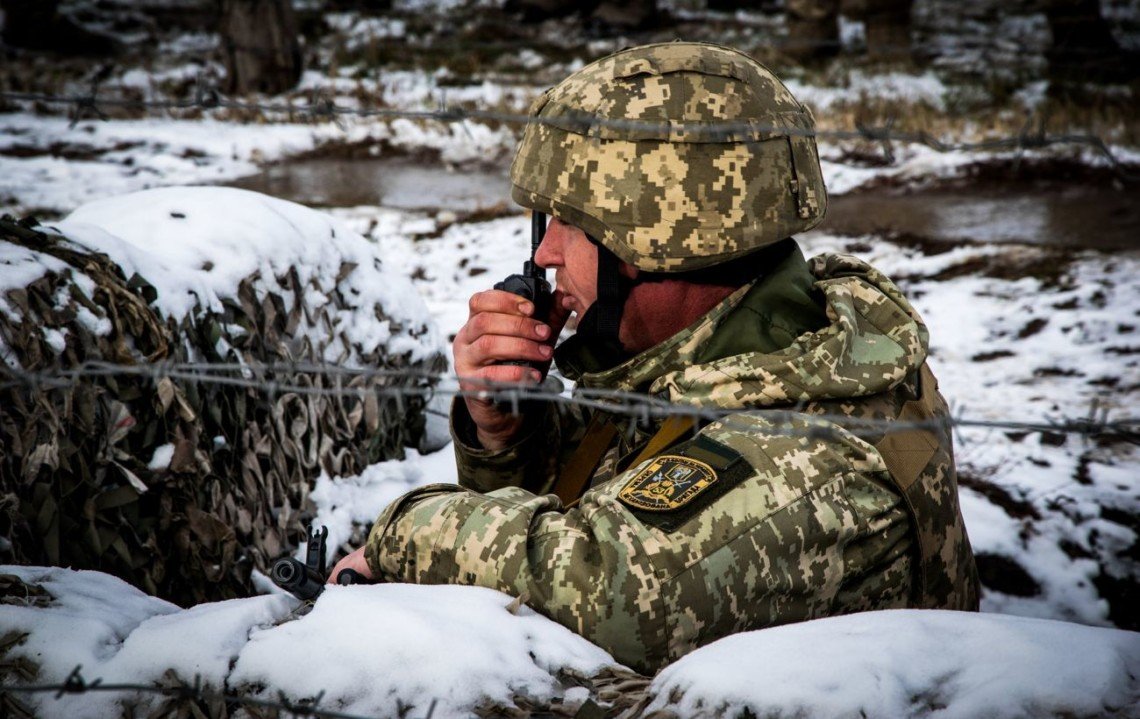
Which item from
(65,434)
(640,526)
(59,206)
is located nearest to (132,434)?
(65,434)

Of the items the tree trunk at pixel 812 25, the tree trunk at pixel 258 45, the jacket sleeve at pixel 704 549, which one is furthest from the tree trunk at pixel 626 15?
the jacket sleeve at pixel 704 549

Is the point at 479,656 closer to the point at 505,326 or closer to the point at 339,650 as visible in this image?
the point at 339,650

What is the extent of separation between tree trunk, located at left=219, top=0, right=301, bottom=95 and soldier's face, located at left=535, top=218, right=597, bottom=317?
35.7 ft

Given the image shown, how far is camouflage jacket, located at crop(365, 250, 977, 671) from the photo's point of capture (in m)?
1.84

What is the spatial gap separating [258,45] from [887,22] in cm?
900

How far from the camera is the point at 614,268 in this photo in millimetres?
2404

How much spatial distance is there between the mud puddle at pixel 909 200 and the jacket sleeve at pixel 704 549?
5.53 m

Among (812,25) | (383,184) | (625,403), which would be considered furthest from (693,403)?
(812,25)

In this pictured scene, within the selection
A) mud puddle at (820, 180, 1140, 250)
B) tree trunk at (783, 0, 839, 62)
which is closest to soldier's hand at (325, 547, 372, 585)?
mud puddle at (820, 180, 1140, 250)

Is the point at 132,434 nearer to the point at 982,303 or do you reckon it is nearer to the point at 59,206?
the point at 982,303

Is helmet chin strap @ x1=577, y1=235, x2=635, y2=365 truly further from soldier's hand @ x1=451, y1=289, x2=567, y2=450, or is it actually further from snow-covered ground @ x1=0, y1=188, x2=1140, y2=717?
snow-covered ground @ x1=0, y1=188, x2=1140, y2=717

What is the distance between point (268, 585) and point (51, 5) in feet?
52.5

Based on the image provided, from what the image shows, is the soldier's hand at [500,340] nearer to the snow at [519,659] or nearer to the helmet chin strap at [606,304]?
the helmet chin strap at [606,304]

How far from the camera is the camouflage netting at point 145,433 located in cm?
252
